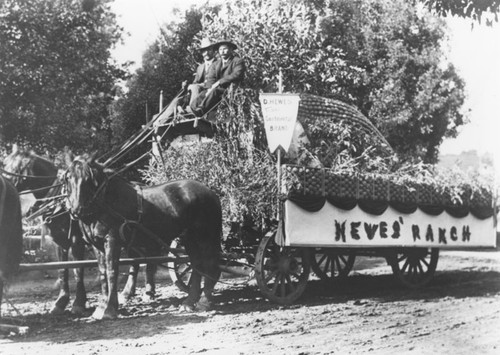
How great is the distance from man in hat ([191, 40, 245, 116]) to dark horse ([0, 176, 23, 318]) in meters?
3.32

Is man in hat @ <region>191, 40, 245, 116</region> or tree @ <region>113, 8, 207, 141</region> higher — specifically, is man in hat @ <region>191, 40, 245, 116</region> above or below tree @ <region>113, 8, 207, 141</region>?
below

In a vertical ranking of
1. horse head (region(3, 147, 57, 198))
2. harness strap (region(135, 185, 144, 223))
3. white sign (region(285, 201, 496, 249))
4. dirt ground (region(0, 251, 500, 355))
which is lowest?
dirt ground (region(0, 251, 500, 355))

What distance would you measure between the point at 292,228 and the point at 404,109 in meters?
12.9

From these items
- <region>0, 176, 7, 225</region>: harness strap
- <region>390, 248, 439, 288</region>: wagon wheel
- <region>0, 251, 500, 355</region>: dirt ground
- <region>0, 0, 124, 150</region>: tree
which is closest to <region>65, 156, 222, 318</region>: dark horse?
<region>0, 251, 500, 355</region>: dirt ground

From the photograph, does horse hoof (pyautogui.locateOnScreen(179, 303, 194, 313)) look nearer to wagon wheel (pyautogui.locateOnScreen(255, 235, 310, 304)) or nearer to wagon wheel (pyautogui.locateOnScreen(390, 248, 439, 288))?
wagon wheel (pyautogui.locateOnScreen(255, 235, 310, 304))

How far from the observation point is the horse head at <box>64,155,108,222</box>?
23.5 ft

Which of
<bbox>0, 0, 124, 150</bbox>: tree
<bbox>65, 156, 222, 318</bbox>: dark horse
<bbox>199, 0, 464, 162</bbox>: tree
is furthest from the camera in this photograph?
<bbox>199, 0, 464, 162</bbox>: tree

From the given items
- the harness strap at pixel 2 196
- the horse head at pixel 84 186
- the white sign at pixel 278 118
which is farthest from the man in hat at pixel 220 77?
the harness strap at pixel 2 196

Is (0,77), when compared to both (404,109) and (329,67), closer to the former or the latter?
(329,67)

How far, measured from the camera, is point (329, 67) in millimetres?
15312

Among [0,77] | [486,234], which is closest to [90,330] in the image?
[0,77]

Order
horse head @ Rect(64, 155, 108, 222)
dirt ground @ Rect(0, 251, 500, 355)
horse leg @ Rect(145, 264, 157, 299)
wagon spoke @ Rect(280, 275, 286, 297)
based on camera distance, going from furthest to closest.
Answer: horse leg @ Rect(145, 264, 157, 299)
wagon spoke @ Rect(280, 275, 286, 297)
horse head @ Rect(64, 155, 108, 222)
dirt ground @ Rect(0, 251, 500, 355)

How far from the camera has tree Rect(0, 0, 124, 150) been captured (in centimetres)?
1193

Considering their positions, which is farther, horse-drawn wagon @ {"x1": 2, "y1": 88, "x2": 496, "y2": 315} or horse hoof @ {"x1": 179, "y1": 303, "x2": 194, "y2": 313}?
horse-drawn wagon @ {"x1": 2, "y1": 88, "x2": 496, "y2": 315}
